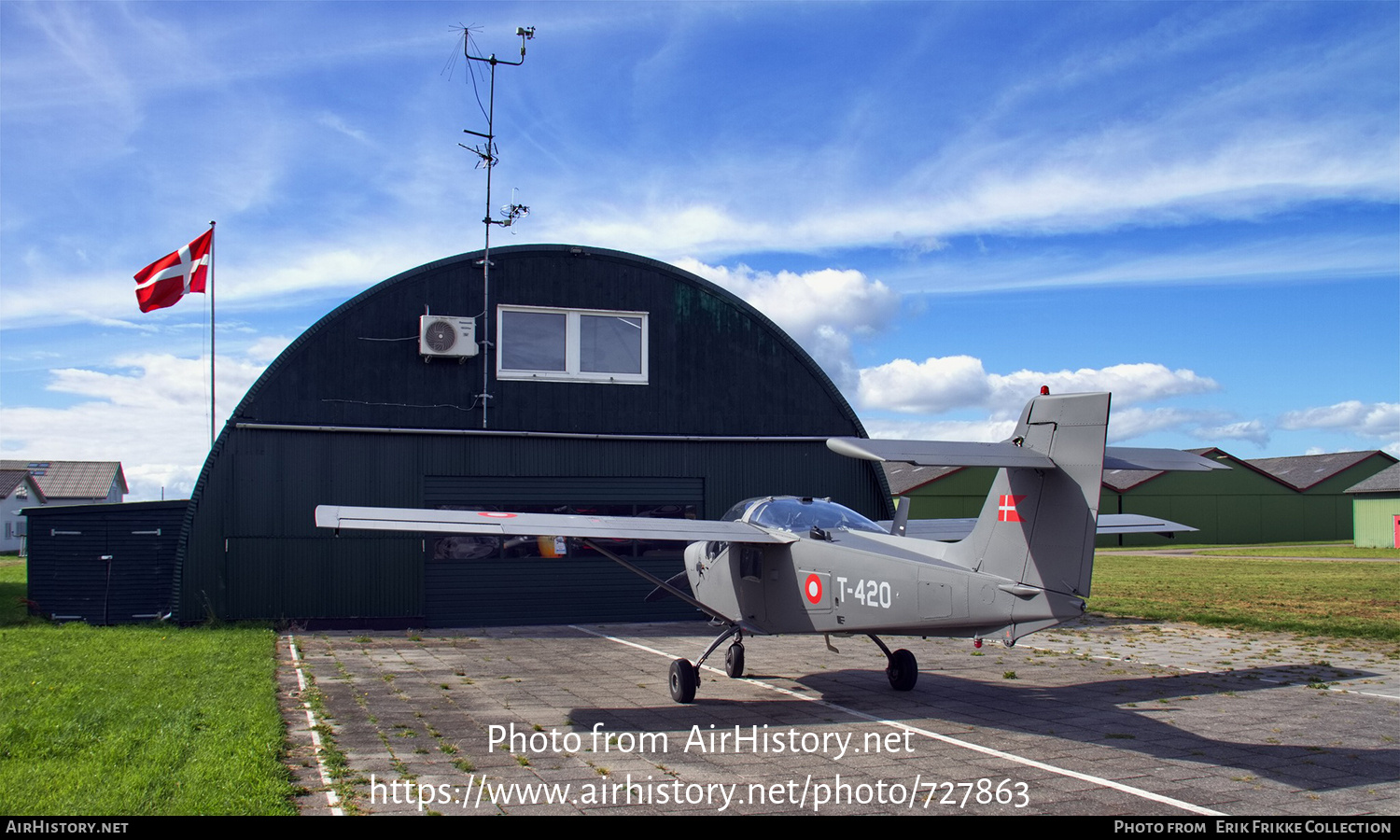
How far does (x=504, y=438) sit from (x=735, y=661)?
7.84m

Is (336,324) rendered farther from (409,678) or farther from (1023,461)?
(1023,461)

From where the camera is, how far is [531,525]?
9.95 meters

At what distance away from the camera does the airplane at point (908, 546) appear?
25.6 feet

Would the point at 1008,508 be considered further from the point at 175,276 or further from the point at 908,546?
the point at 175,276

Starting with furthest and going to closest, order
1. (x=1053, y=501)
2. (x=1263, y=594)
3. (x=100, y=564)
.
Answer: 1. (x=1263, y=594)
2. (x=100, y=564)
3. (x=1053, y=501)

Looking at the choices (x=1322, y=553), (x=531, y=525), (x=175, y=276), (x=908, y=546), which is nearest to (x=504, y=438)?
(x=175, y=276)

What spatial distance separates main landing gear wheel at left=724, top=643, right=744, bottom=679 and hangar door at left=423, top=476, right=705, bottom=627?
6437 mm

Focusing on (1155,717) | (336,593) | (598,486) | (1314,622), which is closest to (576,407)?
(598,486)

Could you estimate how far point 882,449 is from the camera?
7047 mm

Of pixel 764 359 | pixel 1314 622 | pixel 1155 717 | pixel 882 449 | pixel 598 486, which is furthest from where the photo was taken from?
pixel 764 359

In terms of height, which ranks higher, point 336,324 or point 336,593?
point 336,324

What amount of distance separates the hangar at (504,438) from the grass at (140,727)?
2704mm

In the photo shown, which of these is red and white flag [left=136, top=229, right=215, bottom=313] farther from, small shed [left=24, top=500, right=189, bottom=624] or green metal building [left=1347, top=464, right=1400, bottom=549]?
green metal building [left=1347, top=464, right=1400, bottom=549]

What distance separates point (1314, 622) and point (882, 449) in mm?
14096
